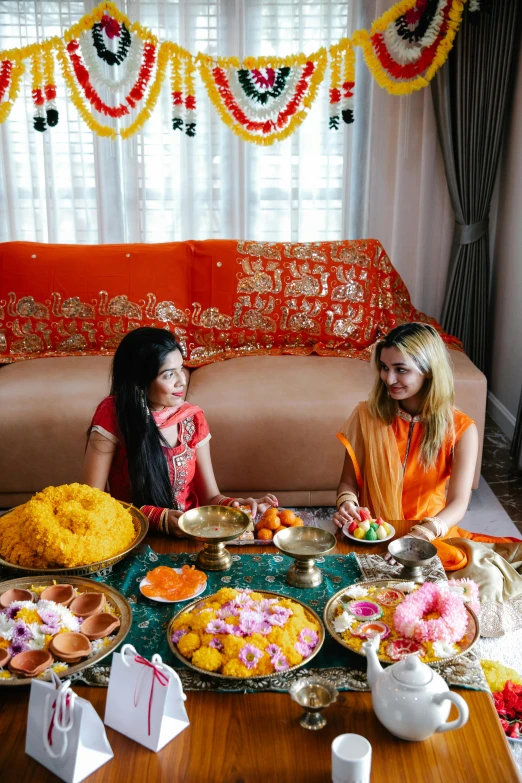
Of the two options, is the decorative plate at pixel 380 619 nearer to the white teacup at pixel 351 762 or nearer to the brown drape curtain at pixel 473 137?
the white teacup at pixel 351 762

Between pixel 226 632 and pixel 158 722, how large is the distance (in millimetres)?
209

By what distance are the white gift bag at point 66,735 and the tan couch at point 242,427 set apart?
171cm

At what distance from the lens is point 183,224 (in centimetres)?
411

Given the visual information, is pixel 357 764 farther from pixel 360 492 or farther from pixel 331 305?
pixel 331 305

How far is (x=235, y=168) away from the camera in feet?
13.1

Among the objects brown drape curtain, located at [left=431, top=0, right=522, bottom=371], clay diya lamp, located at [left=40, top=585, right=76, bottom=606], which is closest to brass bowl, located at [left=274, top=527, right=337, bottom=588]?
clay diya lamp, located at [left=40, top=585, right=76, bottom=606]

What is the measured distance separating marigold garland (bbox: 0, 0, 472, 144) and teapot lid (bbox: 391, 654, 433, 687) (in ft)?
10.2

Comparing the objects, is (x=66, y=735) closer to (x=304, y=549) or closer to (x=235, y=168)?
(x=304, y=549)

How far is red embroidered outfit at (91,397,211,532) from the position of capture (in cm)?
189

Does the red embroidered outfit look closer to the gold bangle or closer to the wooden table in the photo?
the gold bangle

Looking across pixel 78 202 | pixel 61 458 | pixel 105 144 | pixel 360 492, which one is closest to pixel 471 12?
pixel 105 144

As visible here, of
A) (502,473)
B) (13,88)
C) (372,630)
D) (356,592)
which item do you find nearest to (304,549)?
(356,592)

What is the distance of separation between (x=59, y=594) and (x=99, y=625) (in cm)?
13

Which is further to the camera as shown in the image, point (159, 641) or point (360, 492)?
point (360, 492)
